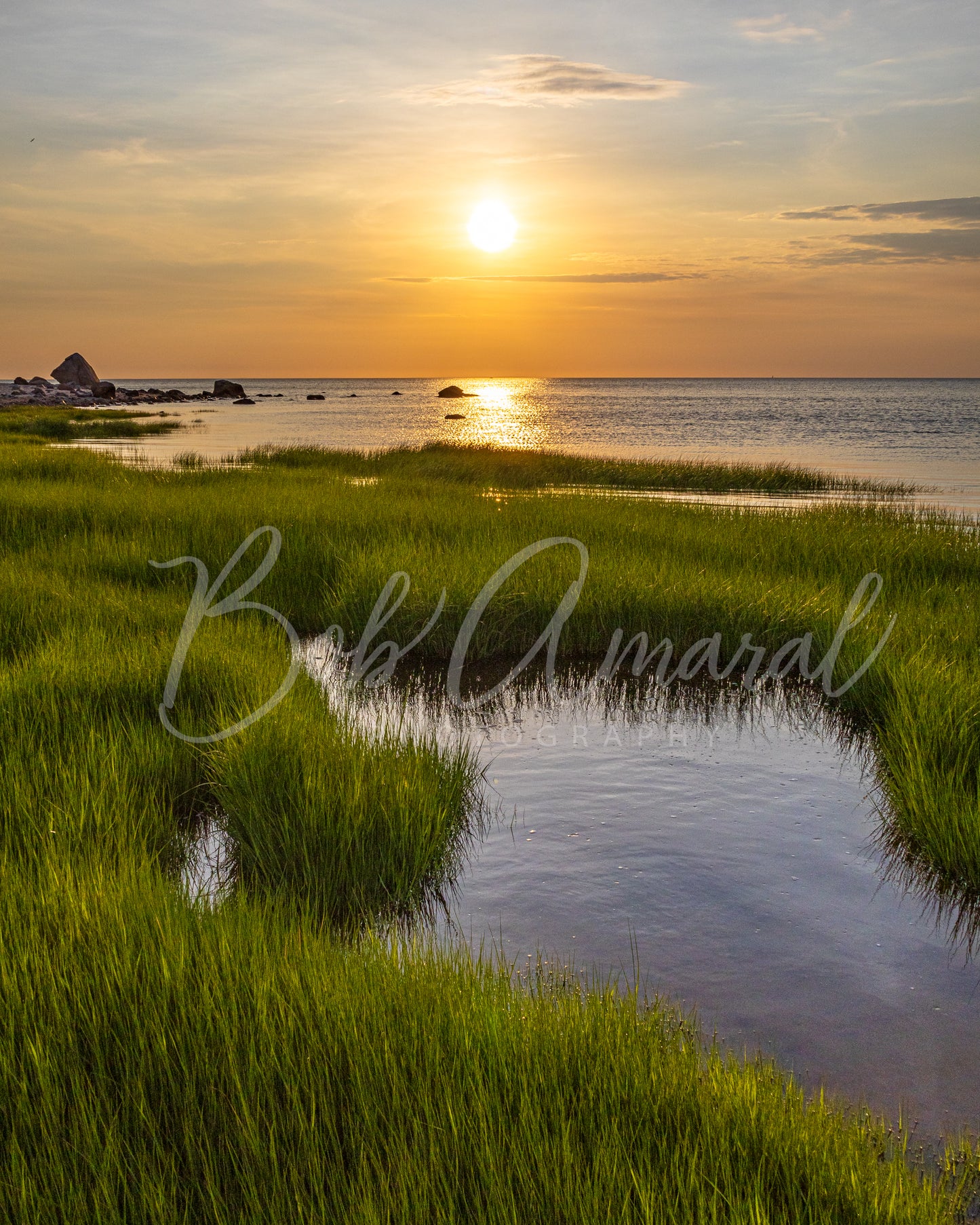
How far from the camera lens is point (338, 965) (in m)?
3.52

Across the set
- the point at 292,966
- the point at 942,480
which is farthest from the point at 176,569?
the point at 942,480

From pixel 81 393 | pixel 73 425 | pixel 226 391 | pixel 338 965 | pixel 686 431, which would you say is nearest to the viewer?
pixel 338 965

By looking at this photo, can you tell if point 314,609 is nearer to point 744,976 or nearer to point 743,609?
point 743,609

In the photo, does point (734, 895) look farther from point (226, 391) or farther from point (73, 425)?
point (226, 391)

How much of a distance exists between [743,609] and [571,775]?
3882mm

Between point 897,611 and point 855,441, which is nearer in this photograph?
point 897,611

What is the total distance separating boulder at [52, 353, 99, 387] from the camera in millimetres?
130625

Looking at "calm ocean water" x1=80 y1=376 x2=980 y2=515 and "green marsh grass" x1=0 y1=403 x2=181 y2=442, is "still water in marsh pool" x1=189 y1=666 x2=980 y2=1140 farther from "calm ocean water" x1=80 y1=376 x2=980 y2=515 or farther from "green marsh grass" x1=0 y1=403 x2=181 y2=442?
"green marsh grass" x1=0 y1=403 x2=181 y2=442

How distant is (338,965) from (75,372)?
144745 mm

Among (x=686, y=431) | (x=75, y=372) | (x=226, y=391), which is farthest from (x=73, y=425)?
(x=75, y=372)

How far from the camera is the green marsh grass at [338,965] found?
2514 mm

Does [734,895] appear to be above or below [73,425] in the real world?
below

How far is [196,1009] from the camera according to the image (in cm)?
308

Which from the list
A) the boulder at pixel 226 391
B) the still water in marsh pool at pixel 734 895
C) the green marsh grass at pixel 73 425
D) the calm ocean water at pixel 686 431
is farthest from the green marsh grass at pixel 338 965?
the boulder at pixel 226 391
